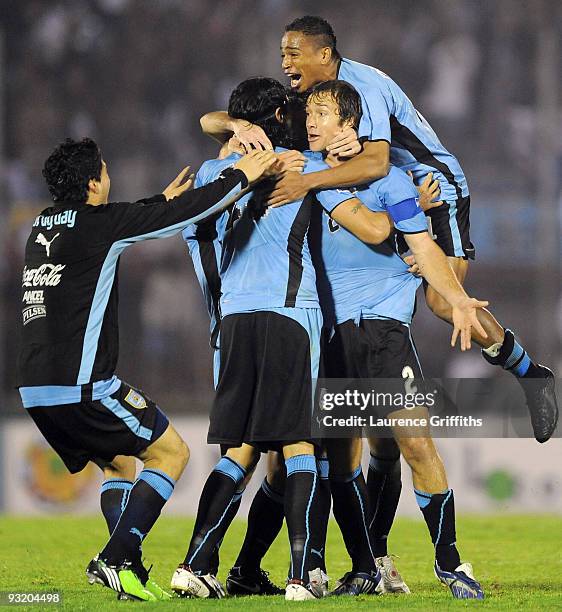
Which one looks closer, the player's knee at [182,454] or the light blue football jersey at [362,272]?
the player's knee at [182,454]

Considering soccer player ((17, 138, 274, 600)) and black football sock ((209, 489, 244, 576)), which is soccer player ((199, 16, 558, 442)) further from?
black football sock ((209, 489, 244, 576))

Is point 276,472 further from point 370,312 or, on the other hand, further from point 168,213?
point 168,213

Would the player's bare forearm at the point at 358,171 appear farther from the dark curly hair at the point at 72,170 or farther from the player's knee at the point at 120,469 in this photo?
the player's knee at the point at 120,469

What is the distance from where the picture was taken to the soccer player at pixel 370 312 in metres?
4.25

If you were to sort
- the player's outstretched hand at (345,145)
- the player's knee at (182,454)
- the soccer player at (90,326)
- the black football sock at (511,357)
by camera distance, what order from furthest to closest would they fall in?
1. the black football sock at (511,357)
2. the player's outstretched hand at (345,145)
3. the player's knee at (182,454)
4. the soccer player at (90,326)

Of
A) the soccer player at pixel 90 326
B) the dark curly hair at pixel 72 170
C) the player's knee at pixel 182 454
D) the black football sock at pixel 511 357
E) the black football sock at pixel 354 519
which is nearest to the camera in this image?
the soccer player at pixel 90 326

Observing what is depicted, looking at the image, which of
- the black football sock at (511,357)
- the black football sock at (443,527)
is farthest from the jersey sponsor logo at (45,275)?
the black football sock at (511,357)

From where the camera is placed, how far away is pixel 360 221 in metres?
4.34

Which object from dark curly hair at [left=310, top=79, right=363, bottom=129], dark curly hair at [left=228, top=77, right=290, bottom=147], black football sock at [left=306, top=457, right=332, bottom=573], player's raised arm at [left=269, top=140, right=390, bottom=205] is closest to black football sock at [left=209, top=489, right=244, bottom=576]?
black football sock at [left=306, top=457, right=332, bottom=573]

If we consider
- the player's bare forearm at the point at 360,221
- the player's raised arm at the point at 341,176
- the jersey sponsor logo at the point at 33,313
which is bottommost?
the jersey sponsor logo at the point at 33,313

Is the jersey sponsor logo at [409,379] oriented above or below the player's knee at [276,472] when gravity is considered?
above

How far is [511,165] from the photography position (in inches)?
475

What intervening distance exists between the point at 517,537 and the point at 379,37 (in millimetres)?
7297

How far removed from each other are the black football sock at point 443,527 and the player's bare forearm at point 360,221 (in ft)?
3.26
